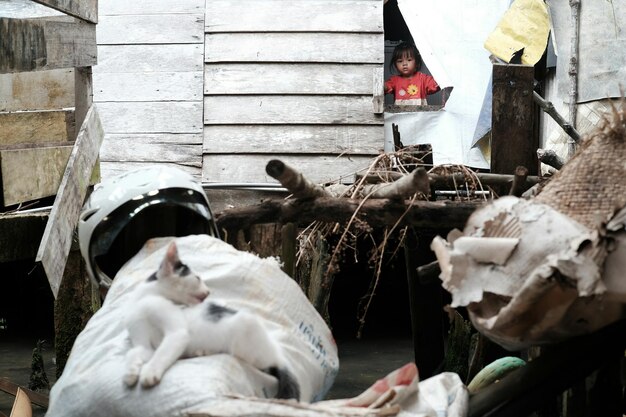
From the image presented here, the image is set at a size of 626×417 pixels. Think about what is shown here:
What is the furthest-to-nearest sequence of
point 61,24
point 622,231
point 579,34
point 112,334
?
1. point 579,34
2. point 61,24
3. point 112,334
4. point 622,231

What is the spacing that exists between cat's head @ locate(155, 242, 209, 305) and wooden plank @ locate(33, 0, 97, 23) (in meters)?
3.97

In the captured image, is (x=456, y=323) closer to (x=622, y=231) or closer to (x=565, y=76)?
(x=565, y=76)

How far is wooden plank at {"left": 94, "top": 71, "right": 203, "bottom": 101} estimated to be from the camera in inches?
454

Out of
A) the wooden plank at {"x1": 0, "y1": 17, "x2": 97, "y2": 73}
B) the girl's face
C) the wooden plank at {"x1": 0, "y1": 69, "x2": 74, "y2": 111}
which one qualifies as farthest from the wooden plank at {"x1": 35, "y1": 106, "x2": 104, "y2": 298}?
the girl's face

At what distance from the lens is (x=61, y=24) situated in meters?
7.98

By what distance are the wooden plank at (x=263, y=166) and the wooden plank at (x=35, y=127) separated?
2.07 m

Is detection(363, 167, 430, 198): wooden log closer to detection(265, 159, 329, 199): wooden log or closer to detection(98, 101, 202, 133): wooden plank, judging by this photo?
detection(265, 159, 329, 199): wooden log

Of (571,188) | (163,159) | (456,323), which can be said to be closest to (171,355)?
(571,188)

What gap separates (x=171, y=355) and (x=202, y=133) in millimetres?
7635

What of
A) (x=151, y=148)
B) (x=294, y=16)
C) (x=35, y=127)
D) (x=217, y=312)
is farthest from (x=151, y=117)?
(x=217, y=312)

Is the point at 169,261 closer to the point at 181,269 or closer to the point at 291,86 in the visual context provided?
the point at 181,269

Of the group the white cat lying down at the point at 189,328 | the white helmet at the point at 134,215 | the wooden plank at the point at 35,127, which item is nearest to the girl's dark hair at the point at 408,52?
the wooden plank at the point at 35,127

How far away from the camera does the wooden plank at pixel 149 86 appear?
1152 cm

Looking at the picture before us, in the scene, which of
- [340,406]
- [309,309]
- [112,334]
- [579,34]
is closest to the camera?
[340,406]
